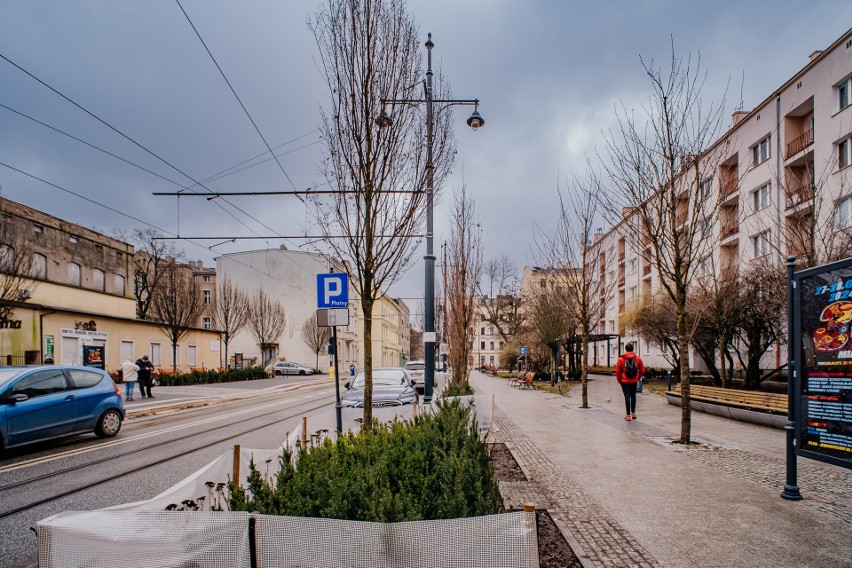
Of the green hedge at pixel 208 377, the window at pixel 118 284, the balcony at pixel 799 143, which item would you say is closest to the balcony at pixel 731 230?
the balcony at pixel 799 143

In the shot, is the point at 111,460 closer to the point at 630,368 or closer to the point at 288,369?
the point at 630,368

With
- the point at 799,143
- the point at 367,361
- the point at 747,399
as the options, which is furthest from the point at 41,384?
the point at 799,143

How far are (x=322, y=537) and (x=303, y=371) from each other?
5252cm

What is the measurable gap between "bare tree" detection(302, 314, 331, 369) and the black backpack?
149 feet

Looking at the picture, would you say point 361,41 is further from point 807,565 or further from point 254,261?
point 254,261

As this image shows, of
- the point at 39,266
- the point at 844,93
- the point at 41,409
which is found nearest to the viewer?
the point at 41,409

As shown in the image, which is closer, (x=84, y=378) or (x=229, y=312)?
(x=84, y=378)

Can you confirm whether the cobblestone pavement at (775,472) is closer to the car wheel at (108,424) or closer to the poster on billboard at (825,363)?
the poster on billboard at (825,363)

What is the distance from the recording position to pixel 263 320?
156 feet

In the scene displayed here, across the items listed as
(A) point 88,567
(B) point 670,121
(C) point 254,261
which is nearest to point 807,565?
(A) point 88,567

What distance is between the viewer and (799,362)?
541 cm

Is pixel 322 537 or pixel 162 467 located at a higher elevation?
pixel 322 537

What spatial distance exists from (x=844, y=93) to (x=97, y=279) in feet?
133

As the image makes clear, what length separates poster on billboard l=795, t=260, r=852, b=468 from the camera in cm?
480
